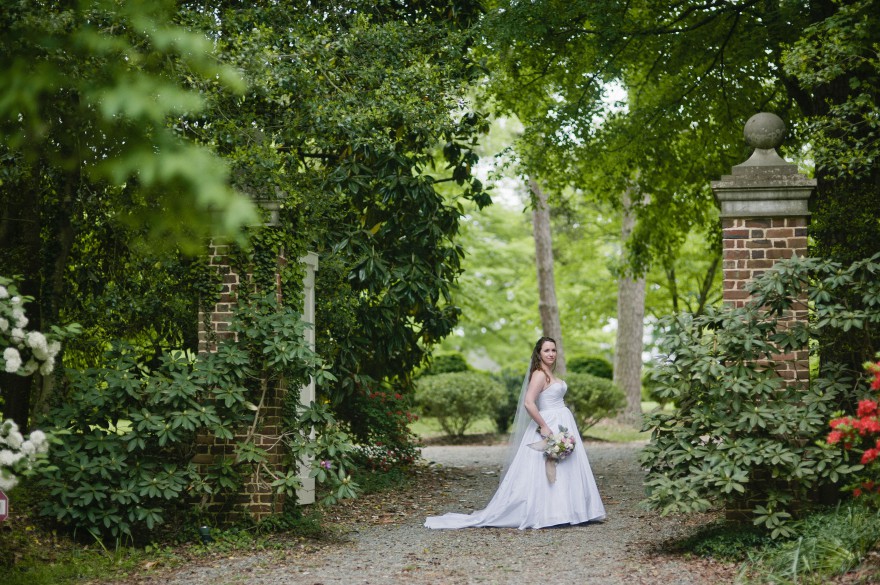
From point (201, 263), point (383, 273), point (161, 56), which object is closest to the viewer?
point (161, 56)

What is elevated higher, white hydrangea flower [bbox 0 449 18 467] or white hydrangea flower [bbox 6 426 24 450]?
white hydrangea flower [bbox 6 426 24 450]

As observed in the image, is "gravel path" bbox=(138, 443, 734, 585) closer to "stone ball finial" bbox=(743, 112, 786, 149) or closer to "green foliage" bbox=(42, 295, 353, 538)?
"green foliage" bbox=(42, 295, 353, 538)

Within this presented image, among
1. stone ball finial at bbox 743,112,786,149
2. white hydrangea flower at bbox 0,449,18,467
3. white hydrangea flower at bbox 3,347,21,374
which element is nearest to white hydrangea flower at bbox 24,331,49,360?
white hydrangea flower at bbox 3,347,21,374

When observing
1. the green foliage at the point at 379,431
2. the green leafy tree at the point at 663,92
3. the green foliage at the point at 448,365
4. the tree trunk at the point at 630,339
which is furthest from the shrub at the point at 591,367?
the green foliage at the point at 379,431

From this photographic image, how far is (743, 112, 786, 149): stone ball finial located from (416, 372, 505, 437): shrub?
33.5 feet

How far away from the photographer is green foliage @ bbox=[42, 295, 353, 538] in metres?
6.21

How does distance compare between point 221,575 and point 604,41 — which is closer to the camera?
point 221,575

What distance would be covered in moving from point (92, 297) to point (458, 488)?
4484mm

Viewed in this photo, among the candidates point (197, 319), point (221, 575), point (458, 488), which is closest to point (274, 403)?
point (197, 319)

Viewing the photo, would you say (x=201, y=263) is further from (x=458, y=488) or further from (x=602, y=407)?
(x=602, y=407)

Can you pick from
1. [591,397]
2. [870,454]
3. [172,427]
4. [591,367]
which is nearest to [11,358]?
[172,427]

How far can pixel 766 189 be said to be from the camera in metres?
6.16

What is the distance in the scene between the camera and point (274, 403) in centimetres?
696

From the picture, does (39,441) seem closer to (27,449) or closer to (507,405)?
(27,449)
